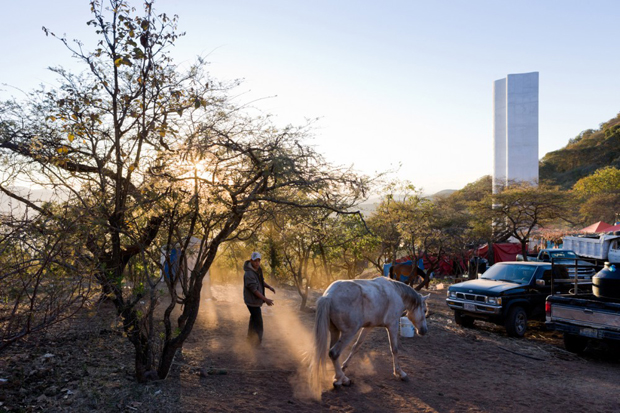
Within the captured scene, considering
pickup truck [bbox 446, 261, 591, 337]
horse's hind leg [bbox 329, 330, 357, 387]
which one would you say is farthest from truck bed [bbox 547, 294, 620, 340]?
horse's hind leg [bbox 329, 330, 357, 387]

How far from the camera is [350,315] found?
6289mm

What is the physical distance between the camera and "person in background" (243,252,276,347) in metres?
7.72

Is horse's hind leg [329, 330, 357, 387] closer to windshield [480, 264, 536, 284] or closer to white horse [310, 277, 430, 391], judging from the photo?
white horse [310, 277, 430, 391]

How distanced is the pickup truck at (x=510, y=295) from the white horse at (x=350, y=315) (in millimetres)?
3892

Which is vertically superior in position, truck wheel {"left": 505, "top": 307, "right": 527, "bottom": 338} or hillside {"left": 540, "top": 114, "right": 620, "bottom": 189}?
hillside {"left": 540, "top": 114, "right": 620, "bottom": 189}

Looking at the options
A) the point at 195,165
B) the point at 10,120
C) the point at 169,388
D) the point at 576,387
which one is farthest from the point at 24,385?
the point at 576,387

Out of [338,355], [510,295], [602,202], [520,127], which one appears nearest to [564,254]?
[510,295]

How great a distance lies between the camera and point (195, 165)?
17.8ft

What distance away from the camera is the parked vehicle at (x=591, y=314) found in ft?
25.4

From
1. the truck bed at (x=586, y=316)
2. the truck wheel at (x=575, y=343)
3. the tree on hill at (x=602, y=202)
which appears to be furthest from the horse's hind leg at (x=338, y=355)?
the tree on hill at (x=602, y=202)

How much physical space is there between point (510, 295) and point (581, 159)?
68.1 metres

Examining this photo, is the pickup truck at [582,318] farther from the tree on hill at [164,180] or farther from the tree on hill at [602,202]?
the tree on hill at [602,202]

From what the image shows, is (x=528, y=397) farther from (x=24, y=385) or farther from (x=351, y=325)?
(x=24, y=385)

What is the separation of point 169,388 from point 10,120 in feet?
18.6
